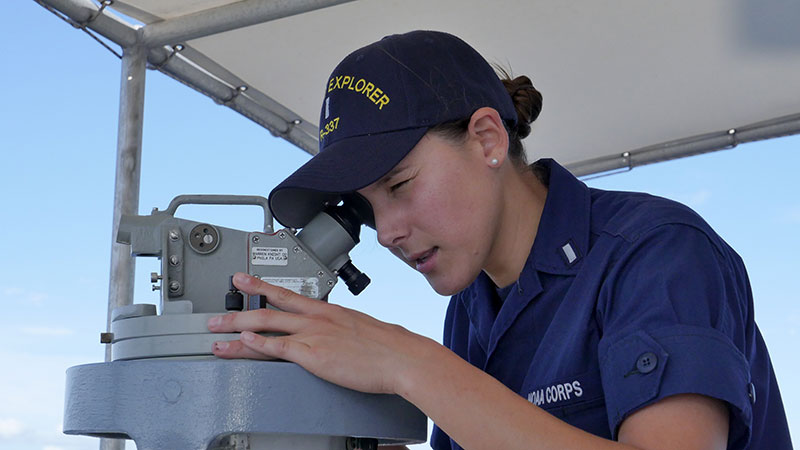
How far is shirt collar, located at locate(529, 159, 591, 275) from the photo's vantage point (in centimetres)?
145

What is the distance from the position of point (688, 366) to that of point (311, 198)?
643 millimetres

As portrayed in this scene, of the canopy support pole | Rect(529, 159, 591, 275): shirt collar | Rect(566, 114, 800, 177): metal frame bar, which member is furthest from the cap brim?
Rect(566, 114, 800, 177): metal frame bar

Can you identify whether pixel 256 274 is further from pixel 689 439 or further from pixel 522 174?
pixel 689 439

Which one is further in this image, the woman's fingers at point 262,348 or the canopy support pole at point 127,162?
the canopy support pole at point 127,162

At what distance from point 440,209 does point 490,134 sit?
16 centimetres

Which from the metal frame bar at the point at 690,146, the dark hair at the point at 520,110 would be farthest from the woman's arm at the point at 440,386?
the metal frame bar at the point at 690,146

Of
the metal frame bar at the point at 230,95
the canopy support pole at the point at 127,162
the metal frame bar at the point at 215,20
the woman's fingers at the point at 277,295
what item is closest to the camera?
the woman's fingers at the point at 277,295

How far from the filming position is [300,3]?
3025 millimetres

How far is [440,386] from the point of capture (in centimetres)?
111

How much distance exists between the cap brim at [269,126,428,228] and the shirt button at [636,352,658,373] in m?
0.45

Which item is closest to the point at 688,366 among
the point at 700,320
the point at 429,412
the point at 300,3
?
the point at 700,320

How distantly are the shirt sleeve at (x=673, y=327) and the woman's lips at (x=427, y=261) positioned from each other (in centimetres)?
29

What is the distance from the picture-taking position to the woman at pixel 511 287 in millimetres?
1106

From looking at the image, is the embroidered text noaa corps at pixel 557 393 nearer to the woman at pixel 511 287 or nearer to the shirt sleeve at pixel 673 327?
the woman at pixel 511 287
